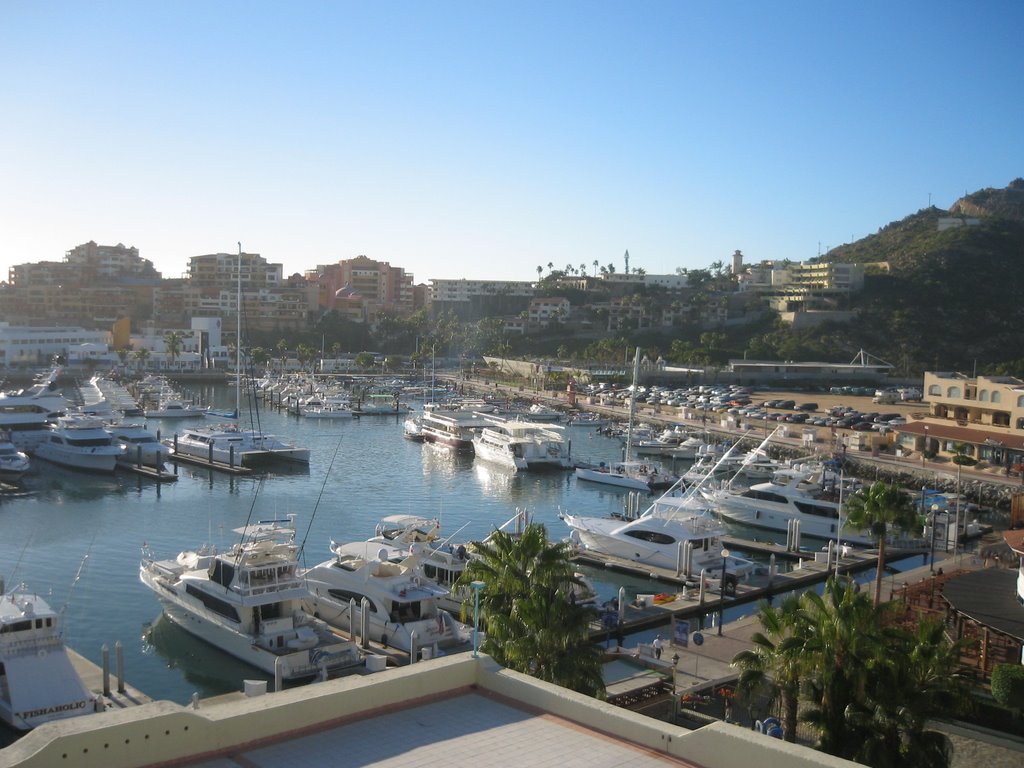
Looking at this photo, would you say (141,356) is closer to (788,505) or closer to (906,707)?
(788,505)

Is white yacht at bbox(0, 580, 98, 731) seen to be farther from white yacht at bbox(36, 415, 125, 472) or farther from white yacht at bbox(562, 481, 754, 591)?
white yacht at bbox(36, 415, 125, 472)

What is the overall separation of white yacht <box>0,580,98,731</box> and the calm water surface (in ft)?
7.99

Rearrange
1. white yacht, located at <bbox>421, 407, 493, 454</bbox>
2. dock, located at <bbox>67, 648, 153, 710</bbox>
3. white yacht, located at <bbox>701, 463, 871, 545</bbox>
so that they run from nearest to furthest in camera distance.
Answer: dock, located at <bbox>67, 648, 153, 710</bbox>, white yacht, located at <bbox>701, 463, 871, 545</bbox>, white yacht, located at <bbox>421, 407, 493, 454</bbox>

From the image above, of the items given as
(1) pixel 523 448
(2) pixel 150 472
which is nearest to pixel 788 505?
(1) pixel 523 448

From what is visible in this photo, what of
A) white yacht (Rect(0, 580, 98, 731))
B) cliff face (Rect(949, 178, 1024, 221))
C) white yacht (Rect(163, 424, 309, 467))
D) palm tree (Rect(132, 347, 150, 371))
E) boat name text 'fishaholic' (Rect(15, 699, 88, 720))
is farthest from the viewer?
cliff face (Rect(949, 178, 1024, 221))

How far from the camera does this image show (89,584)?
25.8 metres

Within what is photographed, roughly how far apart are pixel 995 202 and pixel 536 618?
193 metres

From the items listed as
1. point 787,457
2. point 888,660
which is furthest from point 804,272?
point 888,660

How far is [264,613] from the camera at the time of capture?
66.1 feet

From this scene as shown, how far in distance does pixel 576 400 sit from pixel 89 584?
54.4m

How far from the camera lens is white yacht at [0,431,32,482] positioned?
131 feet

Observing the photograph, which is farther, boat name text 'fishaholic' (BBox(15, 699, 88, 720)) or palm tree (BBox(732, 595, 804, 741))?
boat name text 'fishaholic' (BBox(15, 699, 88, 720))

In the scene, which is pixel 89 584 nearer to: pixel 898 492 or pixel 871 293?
pixel 898 492

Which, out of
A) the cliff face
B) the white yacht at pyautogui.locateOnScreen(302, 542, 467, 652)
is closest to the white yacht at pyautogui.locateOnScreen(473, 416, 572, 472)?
the white yacht at pyautogui.locateOnScreen(302, 542, 467, 652)
